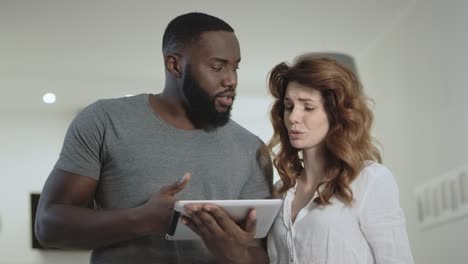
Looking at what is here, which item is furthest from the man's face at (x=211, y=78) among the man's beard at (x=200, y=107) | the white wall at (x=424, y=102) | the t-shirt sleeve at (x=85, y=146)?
the white wall at (x=424, y=102)

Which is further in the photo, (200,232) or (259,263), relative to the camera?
(259,263)

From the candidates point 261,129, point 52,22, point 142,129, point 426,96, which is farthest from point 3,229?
point 142,129

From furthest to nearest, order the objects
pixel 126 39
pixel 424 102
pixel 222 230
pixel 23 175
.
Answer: pixel 23 175 < pixel 126 39 < pixel 424 102 < pixel 222 230

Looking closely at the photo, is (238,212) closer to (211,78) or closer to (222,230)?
(222,230)

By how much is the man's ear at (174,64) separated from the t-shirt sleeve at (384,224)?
51 cm

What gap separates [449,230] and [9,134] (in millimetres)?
2457

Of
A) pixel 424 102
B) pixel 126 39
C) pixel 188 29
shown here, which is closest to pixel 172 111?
pixel 188 29

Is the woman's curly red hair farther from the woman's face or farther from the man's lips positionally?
the man's lips

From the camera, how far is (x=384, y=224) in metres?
1.40

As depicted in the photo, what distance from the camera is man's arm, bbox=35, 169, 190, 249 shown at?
4.51ft

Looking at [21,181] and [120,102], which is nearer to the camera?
[120,102]

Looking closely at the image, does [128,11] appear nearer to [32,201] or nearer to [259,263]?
[32,201]

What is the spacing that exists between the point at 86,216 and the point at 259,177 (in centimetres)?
41

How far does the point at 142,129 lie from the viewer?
1547 mm
